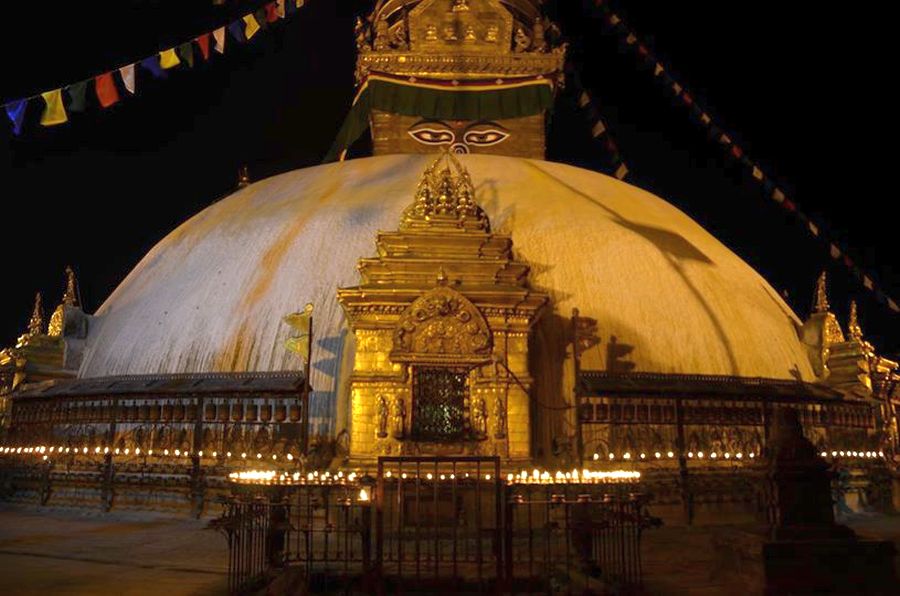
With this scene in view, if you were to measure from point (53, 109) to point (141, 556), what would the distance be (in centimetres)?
689

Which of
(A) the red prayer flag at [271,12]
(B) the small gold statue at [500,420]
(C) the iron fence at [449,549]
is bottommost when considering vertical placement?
(C) the iron fence at [449,549]

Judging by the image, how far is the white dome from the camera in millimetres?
13000

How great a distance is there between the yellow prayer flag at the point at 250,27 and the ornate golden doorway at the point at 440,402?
8.26 m

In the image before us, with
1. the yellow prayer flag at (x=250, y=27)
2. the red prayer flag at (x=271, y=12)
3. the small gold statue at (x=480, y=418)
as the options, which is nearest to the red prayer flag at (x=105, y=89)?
the yellow prayer flag at (x=250, y=27)

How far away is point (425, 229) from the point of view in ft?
39.3

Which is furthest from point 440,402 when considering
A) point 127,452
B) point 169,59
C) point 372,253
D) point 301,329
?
point 169,59

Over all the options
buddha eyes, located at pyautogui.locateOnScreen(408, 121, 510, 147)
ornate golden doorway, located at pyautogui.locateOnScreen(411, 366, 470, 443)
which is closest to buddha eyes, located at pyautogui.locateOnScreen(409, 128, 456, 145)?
buddha eyes, located at pyautogui.locateOnScreen(408, 121, 510, 147)

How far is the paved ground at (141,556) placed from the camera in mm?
6438

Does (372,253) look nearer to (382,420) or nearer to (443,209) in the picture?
(443,209)

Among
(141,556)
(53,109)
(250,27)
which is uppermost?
(250,27)

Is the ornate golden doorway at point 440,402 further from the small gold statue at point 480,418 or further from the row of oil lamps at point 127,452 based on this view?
the row of oil lamps at point 127,452

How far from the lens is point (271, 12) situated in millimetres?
15961

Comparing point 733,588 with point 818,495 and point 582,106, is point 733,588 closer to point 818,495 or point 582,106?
point 818,495

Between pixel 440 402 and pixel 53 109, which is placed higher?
pixel 53 109
